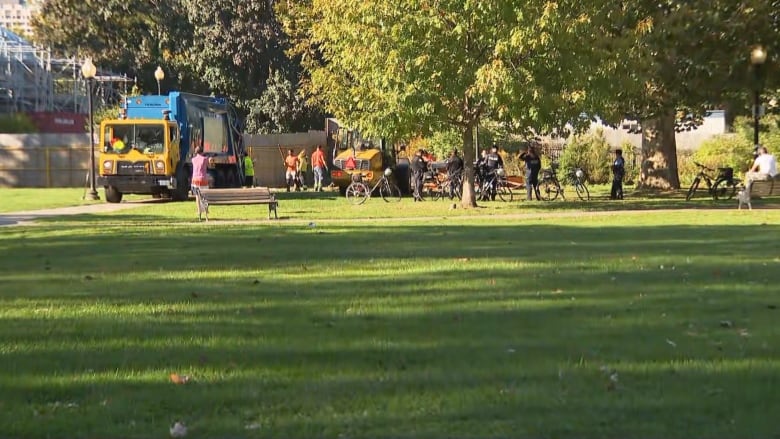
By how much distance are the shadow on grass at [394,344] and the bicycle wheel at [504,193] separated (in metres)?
17.9

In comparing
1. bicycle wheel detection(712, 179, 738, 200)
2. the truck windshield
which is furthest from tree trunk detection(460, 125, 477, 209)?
the truck windshield

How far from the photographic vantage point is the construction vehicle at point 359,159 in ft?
118

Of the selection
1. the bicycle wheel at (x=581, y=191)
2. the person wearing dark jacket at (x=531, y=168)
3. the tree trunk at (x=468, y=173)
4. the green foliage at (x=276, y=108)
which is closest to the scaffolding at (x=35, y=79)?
the green foliage at (x=276, y=108)

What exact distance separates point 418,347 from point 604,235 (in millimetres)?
10356

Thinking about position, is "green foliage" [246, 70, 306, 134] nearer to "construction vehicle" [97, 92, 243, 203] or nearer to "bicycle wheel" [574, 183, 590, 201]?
"construction vehicle" [97, 92, 243, 203]

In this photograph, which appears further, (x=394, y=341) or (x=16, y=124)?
(x=16, y=124)

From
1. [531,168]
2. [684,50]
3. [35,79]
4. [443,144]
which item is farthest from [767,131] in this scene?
[35,79]

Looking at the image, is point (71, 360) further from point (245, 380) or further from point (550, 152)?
point (550, 152)

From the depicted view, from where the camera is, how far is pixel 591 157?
149 feet

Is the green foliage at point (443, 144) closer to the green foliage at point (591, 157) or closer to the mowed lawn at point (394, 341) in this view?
the green foliage at point (591, 157)

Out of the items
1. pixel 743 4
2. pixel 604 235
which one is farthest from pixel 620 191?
pixel 604 235

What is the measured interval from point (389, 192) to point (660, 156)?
10349 millimetres

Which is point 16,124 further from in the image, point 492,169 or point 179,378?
point 179,378

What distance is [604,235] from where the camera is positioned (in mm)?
17219
